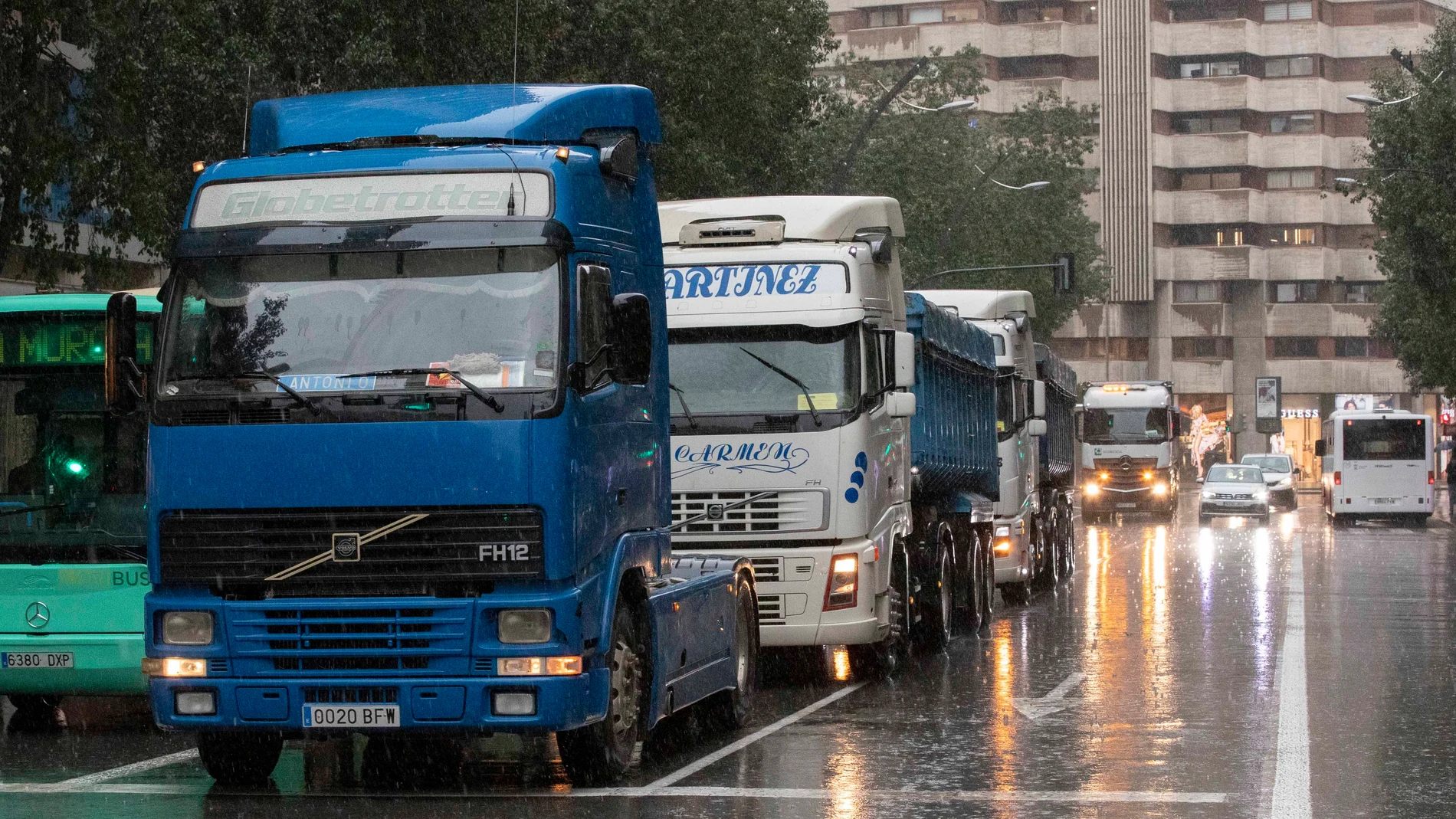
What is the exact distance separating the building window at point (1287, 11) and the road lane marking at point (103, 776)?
312ft

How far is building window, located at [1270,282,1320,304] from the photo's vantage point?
341 ft

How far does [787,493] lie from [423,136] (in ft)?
15.9

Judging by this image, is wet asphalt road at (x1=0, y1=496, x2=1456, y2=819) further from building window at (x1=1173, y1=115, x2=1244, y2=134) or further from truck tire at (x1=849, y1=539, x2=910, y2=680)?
building window at (x1=1173, y1=115, x2=1244, y2=134)

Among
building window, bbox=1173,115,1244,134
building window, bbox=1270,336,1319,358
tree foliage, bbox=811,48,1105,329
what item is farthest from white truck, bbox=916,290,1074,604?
building window, bbox=1270,336,1319,358

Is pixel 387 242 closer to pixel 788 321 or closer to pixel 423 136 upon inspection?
pixel 423 136

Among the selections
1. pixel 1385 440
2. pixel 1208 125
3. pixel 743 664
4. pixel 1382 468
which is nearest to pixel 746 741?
pixel 743 664

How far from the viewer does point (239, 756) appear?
427 inches

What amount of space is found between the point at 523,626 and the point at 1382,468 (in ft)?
152

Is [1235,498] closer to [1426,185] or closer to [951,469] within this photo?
[1426,185]

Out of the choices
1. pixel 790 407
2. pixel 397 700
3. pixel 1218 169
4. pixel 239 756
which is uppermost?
pixel 1218 169

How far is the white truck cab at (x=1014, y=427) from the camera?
958 inches

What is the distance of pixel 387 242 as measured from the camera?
10.0 meters

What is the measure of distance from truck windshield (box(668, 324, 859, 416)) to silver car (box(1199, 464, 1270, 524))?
127 ft

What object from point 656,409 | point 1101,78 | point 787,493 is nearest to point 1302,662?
point 787,493
